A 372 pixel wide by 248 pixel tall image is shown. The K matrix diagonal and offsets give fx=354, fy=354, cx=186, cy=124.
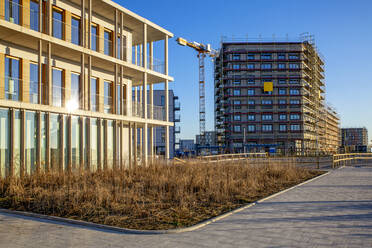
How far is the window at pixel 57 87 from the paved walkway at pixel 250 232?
457 inches

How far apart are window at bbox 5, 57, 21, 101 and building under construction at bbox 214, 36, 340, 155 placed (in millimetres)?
57829

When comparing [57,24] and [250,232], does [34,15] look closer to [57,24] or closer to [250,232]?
[57,24]

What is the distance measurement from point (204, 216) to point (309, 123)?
7359 cm

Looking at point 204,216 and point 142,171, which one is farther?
point 142,171

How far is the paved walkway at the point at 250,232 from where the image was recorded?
214 inches

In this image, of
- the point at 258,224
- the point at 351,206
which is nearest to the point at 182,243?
the point at 258,224

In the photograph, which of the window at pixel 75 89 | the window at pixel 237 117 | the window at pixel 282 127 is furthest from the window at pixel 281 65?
the window at pixel 75 89

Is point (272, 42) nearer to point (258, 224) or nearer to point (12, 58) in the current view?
point (12, 58)

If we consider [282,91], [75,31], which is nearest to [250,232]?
[75,31]

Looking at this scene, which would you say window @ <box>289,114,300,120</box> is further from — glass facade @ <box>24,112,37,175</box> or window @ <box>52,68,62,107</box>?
glass facade @ <box>24,112,37,175</box>

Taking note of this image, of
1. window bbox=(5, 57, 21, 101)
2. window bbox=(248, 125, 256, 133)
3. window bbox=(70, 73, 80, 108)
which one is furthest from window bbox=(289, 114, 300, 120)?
window bbox=(5, 57, 21, 101)

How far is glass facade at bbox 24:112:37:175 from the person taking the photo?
642 inches

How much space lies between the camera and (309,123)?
250 ft

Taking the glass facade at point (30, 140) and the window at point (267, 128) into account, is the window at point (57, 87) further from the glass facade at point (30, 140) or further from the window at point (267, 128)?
the window at point (267, 128)
